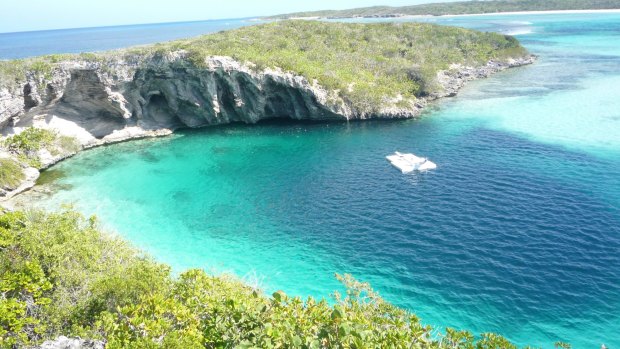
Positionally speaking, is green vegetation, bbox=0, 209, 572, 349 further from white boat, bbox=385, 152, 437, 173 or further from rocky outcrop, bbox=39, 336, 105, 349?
white boat, bbox=385, 152, 437, 173

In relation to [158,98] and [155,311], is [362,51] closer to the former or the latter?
[158,98]

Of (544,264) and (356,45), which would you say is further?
(356,45)

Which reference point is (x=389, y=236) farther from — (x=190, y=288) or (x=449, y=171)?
(x=190, y=288)

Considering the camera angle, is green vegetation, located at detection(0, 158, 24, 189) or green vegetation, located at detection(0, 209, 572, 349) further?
green vegetation, located at detection(0, 158, 24, 189)

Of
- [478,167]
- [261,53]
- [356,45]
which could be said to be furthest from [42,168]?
[356,45]

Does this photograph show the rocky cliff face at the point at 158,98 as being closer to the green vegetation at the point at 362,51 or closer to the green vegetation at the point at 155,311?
the green vegetation at the point at 362,51

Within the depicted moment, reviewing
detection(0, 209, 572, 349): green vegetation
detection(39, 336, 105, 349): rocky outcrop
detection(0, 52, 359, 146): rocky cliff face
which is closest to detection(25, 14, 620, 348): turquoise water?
detection(0, 52, 359, 146): rocky cliff face
